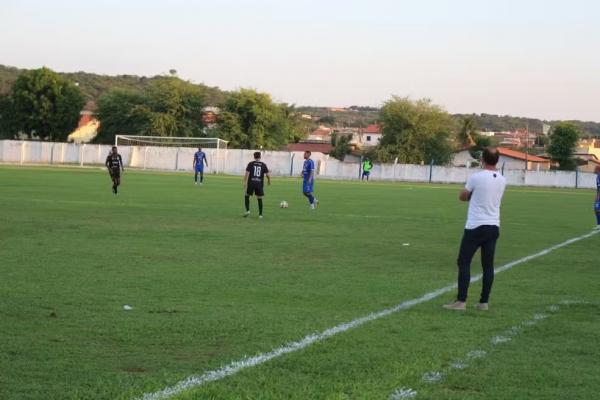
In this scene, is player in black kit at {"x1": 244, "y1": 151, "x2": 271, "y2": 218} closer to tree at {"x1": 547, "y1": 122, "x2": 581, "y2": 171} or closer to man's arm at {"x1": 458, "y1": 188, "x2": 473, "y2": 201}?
man's arm at {"x1": 458, "y1": 188, "x2": 473, "y2": 201}

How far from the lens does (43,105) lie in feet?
295

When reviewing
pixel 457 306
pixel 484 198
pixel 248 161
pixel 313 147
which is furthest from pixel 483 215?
pixel 313 147

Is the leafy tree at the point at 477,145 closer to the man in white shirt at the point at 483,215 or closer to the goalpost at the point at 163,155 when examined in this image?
the goalpost at the point at 163,155

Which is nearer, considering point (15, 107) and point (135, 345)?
point (135, 345)

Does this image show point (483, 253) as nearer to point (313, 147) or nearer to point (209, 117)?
point (209, 117)

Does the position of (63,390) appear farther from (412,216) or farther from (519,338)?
(412,216)

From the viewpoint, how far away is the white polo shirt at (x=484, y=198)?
919 cm

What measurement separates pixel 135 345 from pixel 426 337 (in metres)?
2.57

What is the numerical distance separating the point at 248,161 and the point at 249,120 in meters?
21.3

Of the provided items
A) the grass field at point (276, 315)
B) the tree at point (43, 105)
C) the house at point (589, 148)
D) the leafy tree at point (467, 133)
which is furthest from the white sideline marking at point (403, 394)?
the house at point (589, 148)

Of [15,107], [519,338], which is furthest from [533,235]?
[15,107]

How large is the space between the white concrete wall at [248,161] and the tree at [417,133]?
60.7 ft

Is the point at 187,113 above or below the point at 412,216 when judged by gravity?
above

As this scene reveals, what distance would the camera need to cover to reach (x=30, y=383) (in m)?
5.54
